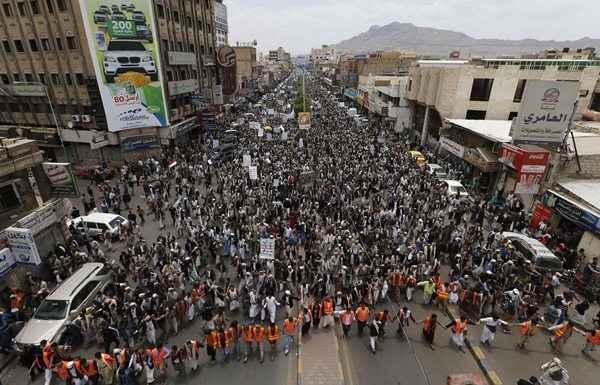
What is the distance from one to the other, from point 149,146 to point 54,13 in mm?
12746

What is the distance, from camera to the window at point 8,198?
14.4 metres

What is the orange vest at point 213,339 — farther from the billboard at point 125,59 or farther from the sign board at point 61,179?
the billboard at point 125,59

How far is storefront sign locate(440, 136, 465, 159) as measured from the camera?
2770 cm

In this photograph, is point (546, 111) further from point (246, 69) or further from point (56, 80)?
point (246, 69)

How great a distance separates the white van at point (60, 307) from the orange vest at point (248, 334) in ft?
20.3

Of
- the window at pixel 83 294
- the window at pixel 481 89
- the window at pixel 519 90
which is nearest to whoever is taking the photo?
the window at pixel 83 294

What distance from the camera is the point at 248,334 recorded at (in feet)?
34.1

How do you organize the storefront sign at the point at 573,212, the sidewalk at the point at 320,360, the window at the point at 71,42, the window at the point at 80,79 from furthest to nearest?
the window at the point at 80,79 < the window at the point at 71,42 < the storefront sign at the point at 573,212 < the sidewalk at the point at 320,360

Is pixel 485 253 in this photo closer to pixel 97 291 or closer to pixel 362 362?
pixel 362 362

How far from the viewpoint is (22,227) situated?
1396cm

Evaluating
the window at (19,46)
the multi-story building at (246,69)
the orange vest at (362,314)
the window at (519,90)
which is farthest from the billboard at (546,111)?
the multi-story building at (246,69)

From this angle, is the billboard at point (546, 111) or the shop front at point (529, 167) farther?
the shop front at point (529, 167)

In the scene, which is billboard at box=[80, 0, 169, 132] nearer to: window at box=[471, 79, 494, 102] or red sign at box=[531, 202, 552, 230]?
window at box=[471, 79, 494, 102]

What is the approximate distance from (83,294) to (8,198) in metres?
6.52
